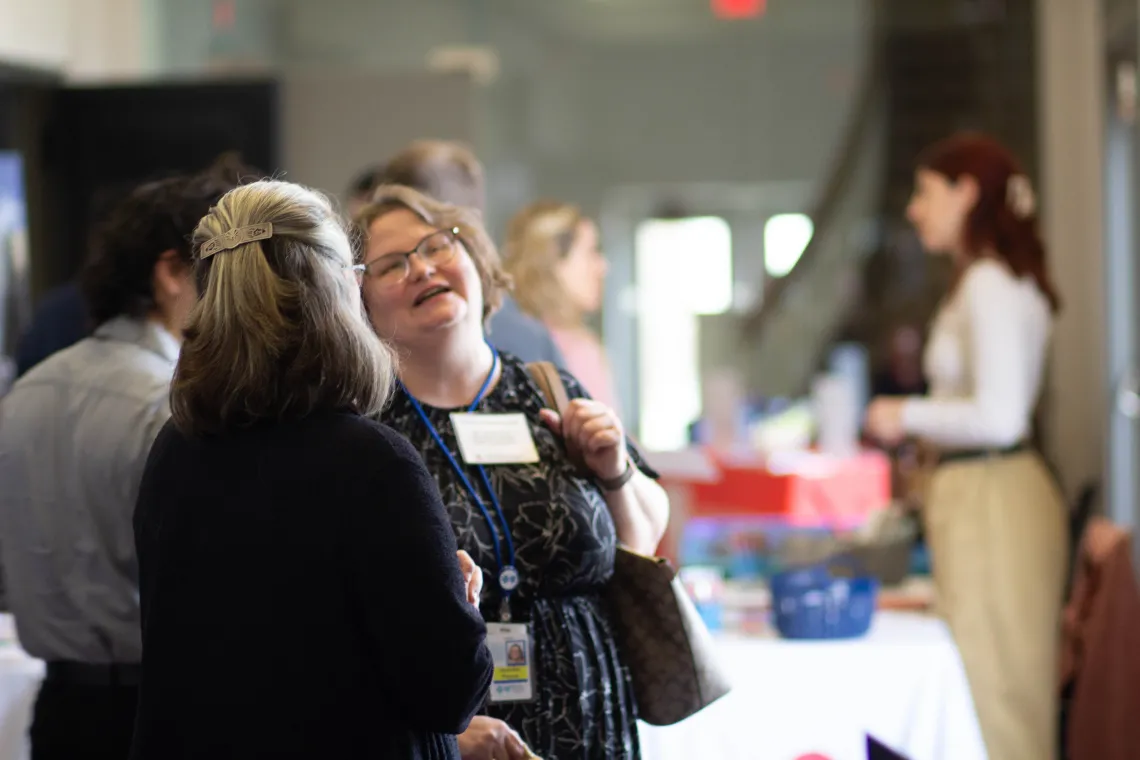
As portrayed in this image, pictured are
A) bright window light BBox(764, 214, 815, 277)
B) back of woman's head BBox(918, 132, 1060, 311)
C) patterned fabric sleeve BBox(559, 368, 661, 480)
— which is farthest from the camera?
bright window light BBox(764, 214, 815, 277)

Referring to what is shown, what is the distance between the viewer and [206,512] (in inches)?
54.8

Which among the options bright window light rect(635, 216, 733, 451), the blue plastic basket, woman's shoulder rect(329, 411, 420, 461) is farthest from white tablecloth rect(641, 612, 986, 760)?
bright window light rect(635, 216, 733, 451)

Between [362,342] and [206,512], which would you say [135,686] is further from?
[362,342]

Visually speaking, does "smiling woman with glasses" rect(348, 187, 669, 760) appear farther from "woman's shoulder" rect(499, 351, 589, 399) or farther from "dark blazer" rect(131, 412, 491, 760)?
"dark blazer" rect(131, 412, 491, 760)

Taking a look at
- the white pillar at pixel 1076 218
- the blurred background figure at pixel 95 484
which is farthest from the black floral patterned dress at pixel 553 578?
the white pillar at pixel 1076 218

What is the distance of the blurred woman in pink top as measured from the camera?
11.8 feet

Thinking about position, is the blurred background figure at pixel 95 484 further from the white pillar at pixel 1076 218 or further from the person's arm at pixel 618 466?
the white pillar at pixel 1076 218

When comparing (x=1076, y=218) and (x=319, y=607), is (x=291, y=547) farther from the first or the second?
(x=1076, y=218)

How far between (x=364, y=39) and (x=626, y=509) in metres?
5.66

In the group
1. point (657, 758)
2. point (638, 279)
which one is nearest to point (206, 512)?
point (657, 758)

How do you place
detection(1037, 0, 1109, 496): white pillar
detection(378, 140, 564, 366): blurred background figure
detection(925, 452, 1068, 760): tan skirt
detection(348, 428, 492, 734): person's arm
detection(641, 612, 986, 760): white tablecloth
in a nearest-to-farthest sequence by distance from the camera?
detection(348, 428, 492, 734): person's arm → detection(641, 612, 986, 760): white tablecloth → detection(378, 140, 564, 366): blurred background figure → detection(925, 452, 1068, 760): tan skirt → detection(1037, 0, 1109, 496): white pillar

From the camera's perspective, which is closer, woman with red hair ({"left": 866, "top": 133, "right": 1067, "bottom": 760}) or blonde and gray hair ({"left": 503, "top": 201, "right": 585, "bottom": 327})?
woman with red hair ({"left": 866, "top": 133, "right": 1067, "bottom": 760})

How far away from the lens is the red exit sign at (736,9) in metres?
7.70

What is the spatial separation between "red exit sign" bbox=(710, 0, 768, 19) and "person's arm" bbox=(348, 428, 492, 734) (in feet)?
22.3
